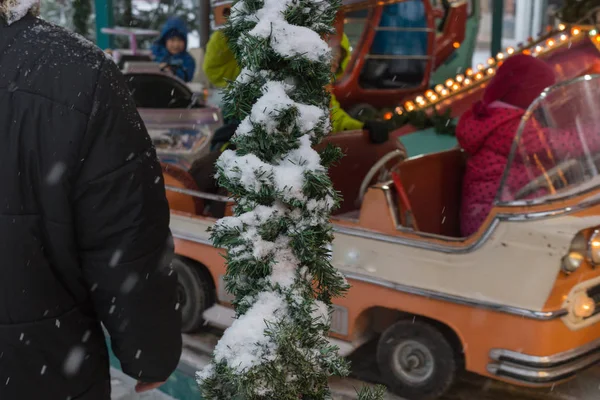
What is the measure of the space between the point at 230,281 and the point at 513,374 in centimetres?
177

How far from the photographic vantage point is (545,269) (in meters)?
2.99

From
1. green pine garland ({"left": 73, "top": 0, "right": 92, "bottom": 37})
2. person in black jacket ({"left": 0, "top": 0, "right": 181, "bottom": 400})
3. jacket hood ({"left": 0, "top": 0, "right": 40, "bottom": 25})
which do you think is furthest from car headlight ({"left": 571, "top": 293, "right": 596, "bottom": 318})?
green pine garland ({"left": 73, "top": 0, "right": 92, "bottom": 37})

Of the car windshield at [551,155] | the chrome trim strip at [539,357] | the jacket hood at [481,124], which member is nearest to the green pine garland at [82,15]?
the jacket hood at [481,124]

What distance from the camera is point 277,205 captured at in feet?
5.74

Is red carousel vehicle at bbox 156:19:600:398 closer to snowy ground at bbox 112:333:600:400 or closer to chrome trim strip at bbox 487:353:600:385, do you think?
chrome trim strip at bbox 487:353:600:385

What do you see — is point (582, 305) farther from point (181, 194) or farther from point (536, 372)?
point (181, 194)

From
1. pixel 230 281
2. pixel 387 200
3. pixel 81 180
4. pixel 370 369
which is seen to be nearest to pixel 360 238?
pixel 387 200

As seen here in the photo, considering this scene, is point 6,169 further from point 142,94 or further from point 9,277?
point 142,94

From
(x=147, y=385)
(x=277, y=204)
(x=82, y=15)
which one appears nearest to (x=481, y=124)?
(x=277, y=204)

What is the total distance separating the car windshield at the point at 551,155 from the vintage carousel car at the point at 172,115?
156 inches

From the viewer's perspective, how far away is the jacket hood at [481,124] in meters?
3.57

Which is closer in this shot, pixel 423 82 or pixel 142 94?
pixel 142 94

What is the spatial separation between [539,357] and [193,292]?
2095 millimetres

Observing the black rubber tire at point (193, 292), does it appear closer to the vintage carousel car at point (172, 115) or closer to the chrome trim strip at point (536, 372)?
the chrome trim strip at point (536, 372)
